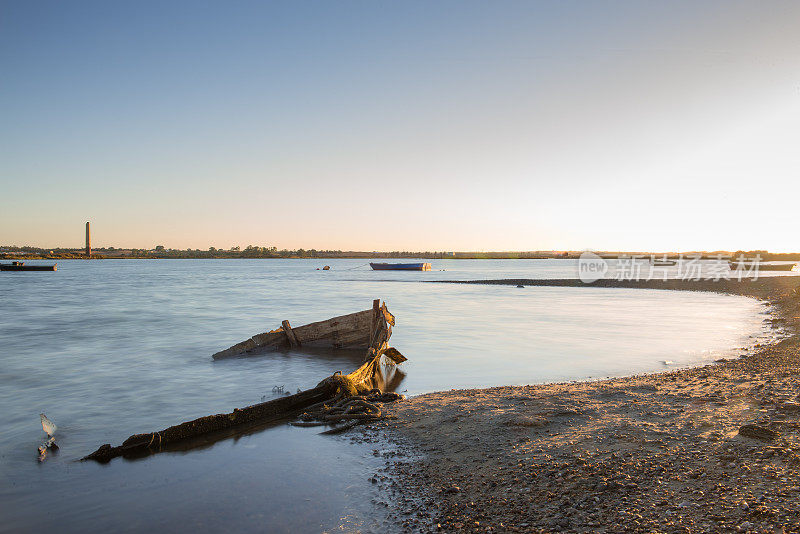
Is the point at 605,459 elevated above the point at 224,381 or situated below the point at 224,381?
above

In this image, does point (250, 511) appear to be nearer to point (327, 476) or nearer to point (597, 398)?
point (327, 476)

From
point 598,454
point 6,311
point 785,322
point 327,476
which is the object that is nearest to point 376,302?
point 327,476

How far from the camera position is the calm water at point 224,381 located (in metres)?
5.93

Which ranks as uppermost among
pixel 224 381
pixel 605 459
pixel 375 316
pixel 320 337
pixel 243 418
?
pixel 375 316

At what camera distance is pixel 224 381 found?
1327cm

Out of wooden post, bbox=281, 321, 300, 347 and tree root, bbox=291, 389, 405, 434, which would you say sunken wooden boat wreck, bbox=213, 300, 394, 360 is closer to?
wooden post, bbox=281, 321, 300, 347

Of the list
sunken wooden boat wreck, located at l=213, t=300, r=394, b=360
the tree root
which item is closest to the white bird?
the tree root

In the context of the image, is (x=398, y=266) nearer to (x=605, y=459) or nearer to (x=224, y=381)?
(x=224, y=381)

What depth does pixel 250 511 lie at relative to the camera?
5703mm

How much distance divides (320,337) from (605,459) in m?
11.6

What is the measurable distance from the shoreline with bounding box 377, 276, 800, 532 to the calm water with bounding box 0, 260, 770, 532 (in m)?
1.01

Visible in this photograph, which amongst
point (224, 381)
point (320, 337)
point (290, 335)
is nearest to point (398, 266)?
point (290, 335)

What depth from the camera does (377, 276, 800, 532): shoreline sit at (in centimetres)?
459

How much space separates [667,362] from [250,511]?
13.3 metres
